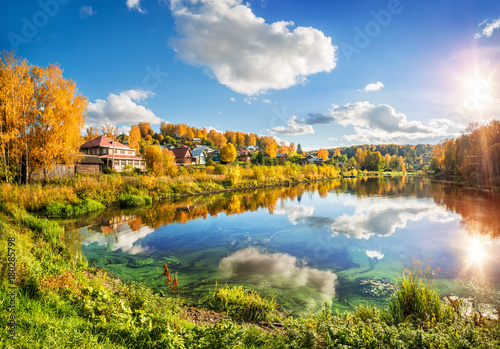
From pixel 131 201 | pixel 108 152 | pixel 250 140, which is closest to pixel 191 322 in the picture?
pixel 131 201

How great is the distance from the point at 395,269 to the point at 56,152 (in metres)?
25.9

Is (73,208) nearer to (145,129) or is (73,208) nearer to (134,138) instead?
(134,138)

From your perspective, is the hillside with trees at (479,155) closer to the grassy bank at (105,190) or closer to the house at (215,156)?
the grassy bank at (105,190)

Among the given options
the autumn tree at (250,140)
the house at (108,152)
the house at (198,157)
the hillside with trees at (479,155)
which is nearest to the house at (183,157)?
the house at (198,157)

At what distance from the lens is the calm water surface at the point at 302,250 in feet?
26.4

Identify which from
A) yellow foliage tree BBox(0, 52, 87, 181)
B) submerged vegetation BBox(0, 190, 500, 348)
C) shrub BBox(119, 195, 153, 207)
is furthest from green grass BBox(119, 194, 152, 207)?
submerged vegetation BBox(0, 190, 500, 348)

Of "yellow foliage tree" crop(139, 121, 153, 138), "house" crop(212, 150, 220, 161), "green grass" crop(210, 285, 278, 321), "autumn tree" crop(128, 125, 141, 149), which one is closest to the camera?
"green grass" crop(210, 285, 278, 321)

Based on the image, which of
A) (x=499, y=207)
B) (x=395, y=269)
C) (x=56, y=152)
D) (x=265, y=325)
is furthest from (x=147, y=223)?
(x=499, y=207)

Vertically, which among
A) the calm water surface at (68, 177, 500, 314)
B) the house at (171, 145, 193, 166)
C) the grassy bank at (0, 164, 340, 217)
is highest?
the house at (171, 145, 193, 166)

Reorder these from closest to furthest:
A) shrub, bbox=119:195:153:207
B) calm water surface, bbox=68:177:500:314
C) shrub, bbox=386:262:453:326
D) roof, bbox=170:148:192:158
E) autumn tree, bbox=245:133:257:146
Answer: shrub, bbox=386:262:453:326 → calm water surface, bbox=68:177:500:314 → shrub, bbox=119:195:153:207 → roof, bbox=170:148:192:158 → autumn tree, bbox=245:133:257:146

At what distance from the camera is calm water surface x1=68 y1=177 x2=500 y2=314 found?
805 cm

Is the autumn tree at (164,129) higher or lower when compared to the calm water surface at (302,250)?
higher

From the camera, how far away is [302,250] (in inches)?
464

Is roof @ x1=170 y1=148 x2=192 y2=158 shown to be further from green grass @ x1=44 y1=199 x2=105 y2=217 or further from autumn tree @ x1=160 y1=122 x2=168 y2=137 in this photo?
autumn tree @ x1=160 y1=122 x2=168 y2=137
